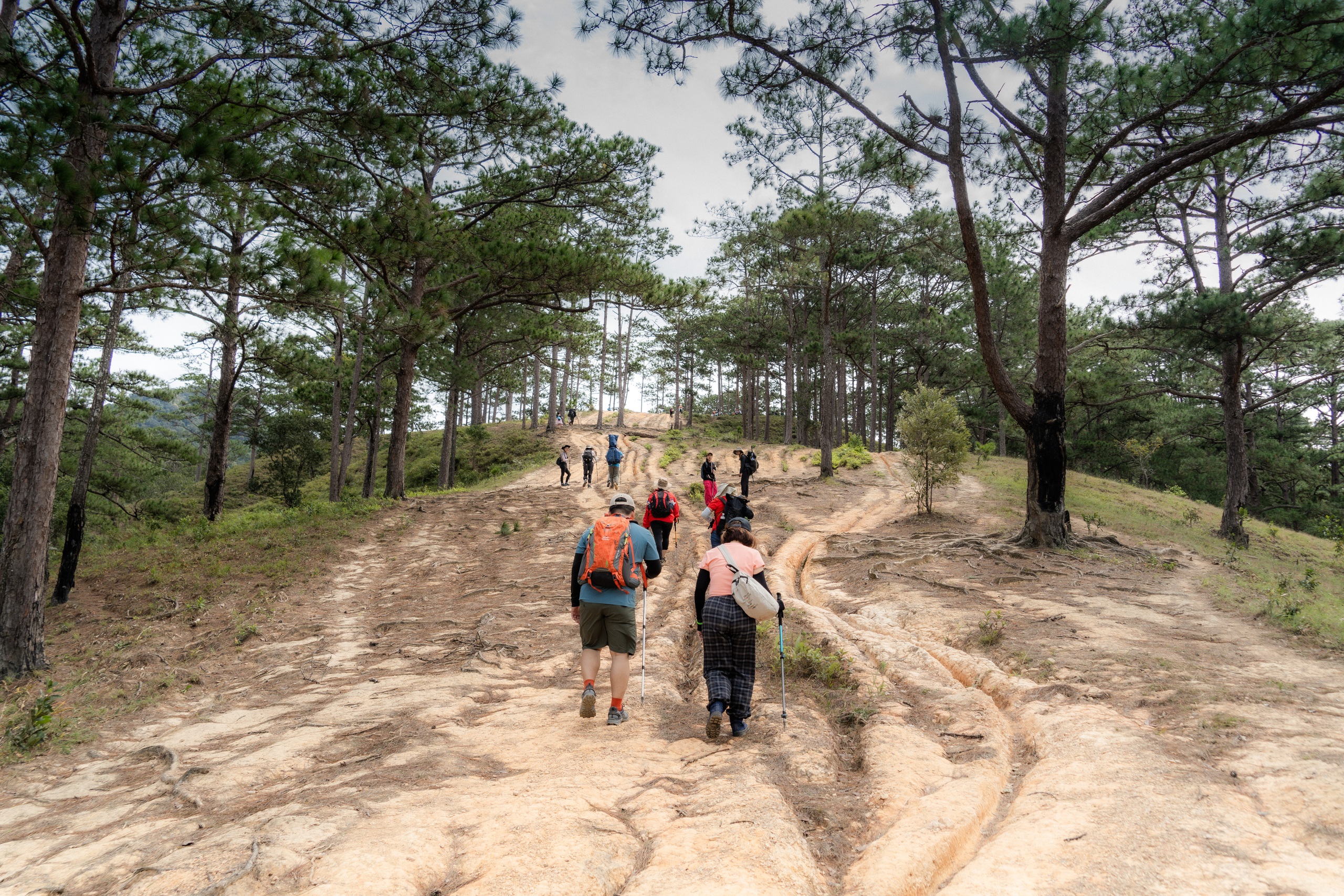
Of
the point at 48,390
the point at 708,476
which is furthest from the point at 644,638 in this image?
the point at 708,476

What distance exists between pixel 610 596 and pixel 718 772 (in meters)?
1.58

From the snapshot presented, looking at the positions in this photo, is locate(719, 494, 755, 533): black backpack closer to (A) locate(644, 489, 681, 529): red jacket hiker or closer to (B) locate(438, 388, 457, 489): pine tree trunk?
(A) locate(644, 489, 681, 529): red jacket hiker

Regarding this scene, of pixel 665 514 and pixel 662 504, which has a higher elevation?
pixel 662 504

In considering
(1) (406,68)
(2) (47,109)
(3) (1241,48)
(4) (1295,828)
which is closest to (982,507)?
(3) (1241,48)

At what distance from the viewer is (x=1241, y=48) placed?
8656 mm

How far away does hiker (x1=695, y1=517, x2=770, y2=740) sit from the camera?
15.9ft

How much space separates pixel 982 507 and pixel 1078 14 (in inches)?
454

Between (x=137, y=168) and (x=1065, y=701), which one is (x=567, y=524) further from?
(x=1065, y=701)

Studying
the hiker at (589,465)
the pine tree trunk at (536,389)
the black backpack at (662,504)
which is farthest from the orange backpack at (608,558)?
the pine tree trunk at (536,389)

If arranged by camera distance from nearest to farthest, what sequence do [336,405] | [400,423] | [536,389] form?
1. [400,423]
2. [336,405]
3. [536,389]

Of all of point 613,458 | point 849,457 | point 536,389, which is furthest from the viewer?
point 536,389

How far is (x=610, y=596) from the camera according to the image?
→ 5.11m

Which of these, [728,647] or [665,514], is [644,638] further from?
[665,514]

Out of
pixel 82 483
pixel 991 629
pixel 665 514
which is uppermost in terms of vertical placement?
pixel 82 483
